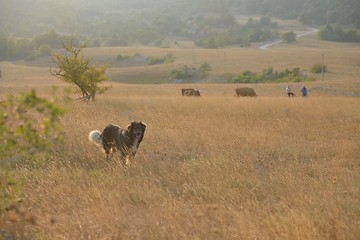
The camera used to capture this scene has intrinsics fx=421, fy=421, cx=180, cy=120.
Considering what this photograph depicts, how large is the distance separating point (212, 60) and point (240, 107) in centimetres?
5060

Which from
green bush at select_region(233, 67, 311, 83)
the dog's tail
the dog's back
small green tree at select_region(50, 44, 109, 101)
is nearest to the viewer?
the dog's back

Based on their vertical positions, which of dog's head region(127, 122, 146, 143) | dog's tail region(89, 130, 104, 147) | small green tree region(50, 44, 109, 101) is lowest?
dog's tail region(89, 130, 104, 147)

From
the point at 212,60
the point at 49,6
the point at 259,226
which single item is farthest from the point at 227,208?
the point at 49,6

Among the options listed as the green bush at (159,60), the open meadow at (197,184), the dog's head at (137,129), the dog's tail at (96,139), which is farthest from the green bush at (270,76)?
the dog's head at (137,129)

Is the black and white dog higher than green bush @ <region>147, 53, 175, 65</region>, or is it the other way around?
green bush @ <region>147, 53, 175, 65</region>

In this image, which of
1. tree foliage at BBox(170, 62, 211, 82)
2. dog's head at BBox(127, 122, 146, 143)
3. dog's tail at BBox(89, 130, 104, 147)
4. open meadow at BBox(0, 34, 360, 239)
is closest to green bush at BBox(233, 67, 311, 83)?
tree foliage at BBox(170, 62, 211, 82)

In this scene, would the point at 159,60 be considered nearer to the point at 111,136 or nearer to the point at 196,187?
the point at 111,136

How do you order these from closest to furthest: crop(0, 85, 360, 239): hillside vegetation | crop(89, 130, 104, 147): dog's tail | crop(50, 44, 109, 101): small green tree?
1. crop(0, 85, 360, 239): hillside vegetation
2. crop(89, 130, 104, 147): dog's tail
3. crop(50, 44, 109, 101): small green tree

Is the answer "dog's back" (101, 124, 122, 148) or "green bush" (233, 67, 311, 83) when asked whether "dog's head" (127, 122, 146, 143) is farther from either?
"green bush" (233, 67, 311, 83)

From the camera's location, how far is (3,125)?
286 centimetres

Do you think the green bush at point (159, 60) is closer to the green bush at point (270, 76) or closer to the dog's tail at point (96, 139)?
the green bush at point (270, 76)

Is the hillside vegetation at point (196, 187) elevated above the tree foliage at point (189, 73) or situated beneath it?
situated beneath

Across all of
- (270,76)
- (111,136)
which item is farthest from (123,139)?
(270,76)

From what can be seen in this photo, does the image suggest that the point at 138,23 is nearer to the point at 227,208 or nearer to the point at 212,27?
the point at 212,27
